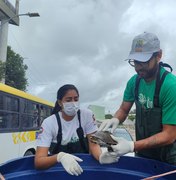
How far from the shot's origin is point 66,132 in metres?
2.87

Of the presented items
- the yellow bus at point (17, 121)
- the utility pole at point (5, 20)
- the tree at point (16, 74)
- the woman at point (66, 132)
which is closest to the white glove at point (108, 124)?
the woman at point (66, 132)

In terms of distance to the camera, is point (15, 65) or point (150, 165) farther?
point (15, 65)

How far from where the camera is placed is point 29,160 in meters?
2.53

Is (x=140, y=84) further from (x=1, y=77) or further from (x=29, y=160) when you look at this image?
(x=1, y=77)

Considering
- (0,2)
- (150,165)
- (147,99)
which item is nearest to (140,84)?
(147,99)

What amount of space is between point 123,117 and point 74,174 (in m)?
0.94

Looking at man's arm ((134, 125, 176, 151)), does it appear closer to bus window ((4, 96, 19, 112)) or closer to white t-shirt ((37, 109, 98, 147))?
white t-shirt ((37, 109, 98, 147))

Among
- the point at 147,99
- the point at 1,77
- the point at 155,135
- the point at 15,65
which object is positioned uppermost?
the point at 15,65

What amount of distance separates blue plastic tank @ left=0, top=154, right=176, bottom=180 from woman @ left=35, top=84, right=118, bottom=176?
0.06 meters

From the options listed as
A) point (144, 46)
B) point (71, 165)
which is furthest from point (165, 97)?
point (71, 165)

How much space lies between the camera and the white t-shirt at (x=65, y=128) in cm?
275

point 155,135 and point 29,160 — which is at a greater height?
point 155,135

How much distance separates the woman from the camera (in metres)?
2.56

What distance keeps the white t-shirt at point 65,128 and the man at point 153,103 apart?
1.58ft
